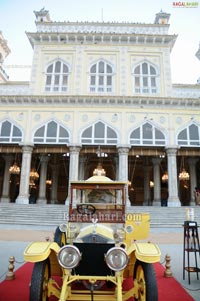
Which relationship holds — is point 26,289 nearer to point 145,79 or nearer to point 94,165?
point 145,79

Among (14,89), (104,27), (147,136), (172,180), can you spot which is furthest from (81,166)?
(104,27)

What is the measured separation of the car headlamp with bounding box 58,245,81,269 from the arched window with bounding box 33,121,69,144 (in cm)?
1782

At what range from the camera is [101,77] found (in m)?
22.8

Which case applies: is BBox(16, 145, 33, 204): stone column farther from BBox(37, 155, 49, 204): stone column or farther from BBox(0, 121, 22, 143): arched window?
BBox(37, 155, 49, 204): stone column

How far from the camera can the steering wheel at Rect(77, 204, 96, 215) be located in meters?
5.34

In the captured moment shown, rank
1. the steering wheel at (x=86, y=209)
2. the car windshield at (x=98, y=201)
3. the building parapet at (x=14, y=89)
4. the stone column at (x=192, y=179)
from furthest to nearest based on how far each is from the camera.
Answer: the stone column at (x=192, y=179)
the building parapet at (x=14, y=89)
the steering wheel at (x=86, y=209)
the car windshield at (x=98, y=201)

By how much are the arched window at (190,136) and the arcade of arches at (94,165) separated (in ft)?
2.50

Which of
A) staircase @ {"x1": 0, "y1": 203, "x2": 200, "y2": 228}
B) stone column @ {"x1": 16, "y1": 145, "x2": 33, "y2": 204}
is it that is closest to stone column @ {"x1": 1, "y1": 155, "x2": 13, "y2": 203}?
stone column @ {"x1": 16, "y1": 145, "x2": 33, "y2": 204}

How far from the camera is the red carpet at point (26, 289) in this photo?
4.35m

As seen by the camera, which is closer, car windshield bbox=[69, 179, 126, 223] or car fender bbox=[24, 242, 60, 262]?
car fender bbox=[24, 242, 60, 262]

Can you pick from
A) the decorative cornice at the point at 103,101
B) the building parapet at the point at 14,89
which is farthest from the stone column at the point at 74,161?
the building parapet at the point at 14,89

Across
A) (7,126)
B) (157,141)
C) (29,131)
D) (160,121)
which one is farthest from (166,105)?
(7,126)

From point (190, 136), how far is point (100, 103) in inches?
347

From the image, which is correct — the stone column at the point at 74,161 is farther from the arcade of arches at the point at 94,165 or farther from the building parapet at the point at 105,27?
the building parapet at the point at 105,27
